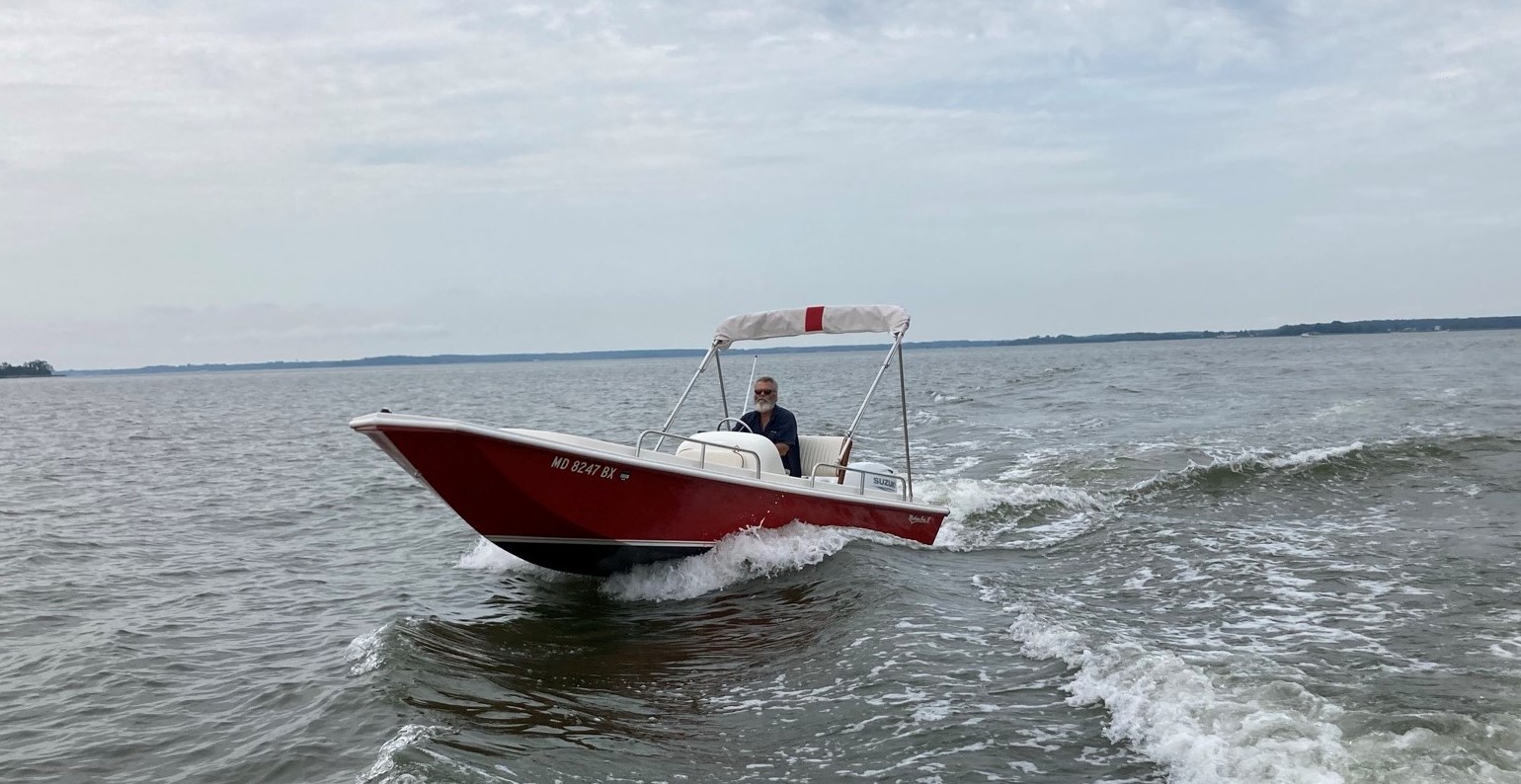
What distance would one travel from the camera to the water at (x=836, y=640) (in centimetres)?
645

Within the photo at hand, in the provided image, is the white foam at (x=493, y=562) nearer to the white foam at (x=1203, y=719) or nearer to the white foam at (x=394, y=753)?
the white foam at (x=394, y=753)

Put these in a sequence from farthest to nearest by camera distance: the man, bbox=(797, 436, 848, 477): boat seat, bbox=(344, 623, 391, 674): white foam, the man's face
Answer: bbox=(797, 436, 848, 477): boat seat < the man < the man's face < bbox=(344, 623, 391, 674): white foam

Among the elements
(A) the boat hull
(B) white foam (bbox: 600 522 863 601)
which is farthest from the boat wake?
(A) the boat hull

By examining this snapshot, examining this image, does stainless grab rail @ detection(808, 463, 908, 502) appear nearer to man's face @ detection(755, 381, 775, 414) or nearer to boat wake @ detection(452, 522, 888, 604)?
boat wake @ detection(452, 522, 888, 604)

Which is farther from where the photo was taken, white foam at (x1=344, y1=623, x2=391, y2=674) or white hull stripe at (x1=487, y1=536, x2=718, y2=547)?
white hull stripe at (x1=487, y1=536, x2=718, y2=547)

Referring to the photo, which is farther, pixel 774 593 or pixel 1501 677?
pixel 774 593

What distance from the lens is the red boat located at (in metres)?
9.52

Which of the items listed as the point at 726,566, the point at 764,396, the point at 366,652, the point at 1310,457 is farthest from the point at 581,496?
the point at 1310,457

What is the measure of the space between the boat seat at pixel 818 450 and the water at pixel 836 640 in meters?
1.28

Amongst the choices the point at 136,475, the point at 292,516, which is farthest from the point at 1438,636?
the point at 136,475

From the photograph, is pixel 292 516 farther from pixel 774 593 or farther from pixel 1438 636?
pixel 1438 636

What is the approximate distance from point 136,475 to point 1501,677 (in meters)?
24.4

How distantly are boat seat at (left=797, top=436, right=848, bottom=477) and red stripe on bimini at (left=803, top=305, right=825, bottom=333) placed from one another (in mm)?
1250

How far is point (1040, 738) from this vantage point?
652 cm
